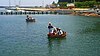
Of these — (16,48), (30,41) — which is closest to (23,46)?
(16,48)

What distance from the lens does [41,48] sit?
43656 millimetres

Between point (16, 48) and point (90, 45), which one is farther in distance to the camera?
point (90, 45)

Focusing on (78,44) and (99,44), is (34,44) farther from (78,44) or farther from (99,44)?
(99,44)

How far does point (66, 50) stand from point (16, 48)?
705cm

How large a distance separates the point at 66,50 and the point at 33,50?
4520 millimetres

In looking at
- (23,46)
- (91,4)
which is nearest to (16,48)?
(23,46)

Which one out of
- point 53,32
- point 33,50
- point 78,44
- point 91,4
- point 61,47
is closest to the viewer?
point 33,50

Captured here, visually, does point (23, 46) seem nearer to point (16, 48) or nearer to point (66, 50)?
point (16, 48)

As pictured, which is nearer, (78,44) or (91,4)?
(78,44)

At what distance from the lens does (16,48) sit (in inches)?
1713

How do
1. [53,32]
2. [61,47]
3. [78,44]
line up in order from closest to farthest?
[61,47]
[78,44]
[53,32]

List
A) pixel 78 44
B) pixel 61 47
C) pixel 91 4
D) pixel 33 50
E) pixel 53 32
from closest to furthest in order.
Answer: pixel 33 50, pixel 61 47, pixel 78 44, pixel 53 32, pixel 91 4

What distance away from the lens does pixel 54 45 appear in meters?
47.1

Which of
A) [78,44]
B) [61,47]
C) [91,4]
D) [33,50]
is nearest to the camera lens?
[33,50]
